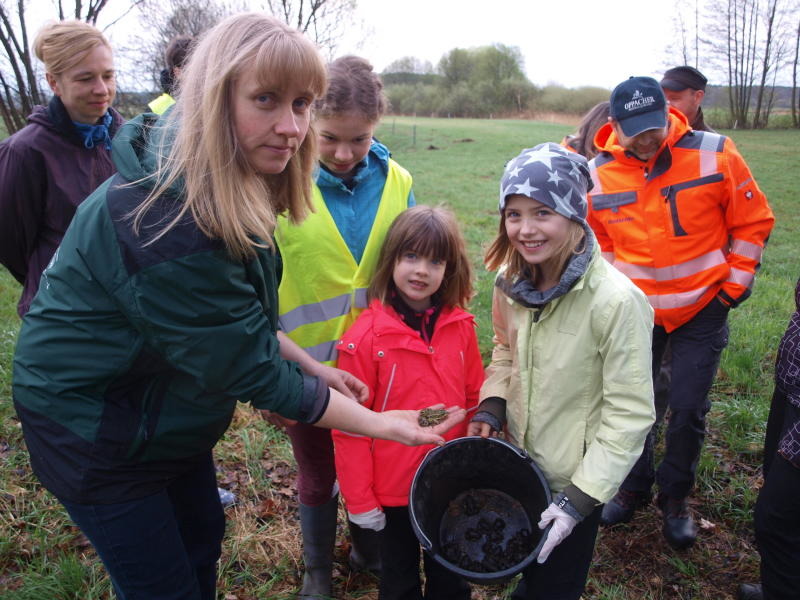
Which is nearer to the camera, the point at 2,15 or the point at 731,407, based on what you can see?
the point at 731,407

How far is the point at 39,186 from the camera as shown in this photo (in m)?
2.55

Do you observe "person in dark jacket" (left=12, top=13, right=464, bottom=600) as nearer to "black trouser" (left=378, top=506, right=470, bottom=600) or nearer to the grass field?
"black trouser" (left=378, top=506, right=470, bottom=600)

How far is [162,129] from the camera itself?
140cm

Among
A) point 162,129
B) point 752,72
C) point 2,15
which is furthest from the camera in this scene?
point 752,72

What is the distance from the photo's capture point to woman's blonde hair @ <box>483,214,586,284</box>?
193 centimetres

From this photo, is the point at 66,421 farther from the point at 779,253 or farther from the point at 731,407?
the point at 779,253

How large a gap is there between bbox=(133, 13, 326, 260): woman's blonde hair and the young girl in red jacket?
0.79 metres

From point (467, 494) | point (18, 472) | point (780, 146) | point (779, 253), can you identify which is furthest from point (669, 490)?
point (780, 146)

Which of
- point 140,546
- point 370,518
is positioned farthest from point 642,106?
point 140,546

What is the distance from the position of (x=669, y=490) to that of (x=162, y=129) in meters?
2.71

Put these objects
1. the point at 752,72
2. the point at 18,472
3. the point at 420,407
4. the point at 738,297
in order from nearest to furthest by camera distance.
→ the point at 420,407 → the point at 738,297 → the point at 18,472 → the point at 752,72

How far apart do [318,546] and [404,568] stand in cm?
52

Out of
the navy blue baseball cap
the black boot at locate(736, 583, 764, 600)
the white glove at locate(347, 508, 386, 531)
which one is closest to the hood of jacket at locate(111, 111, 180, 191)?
the white glove at locate(347, 508, 386, 531)

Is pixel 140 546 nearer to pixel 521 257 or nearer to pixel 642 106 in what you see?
pixel 521 257
